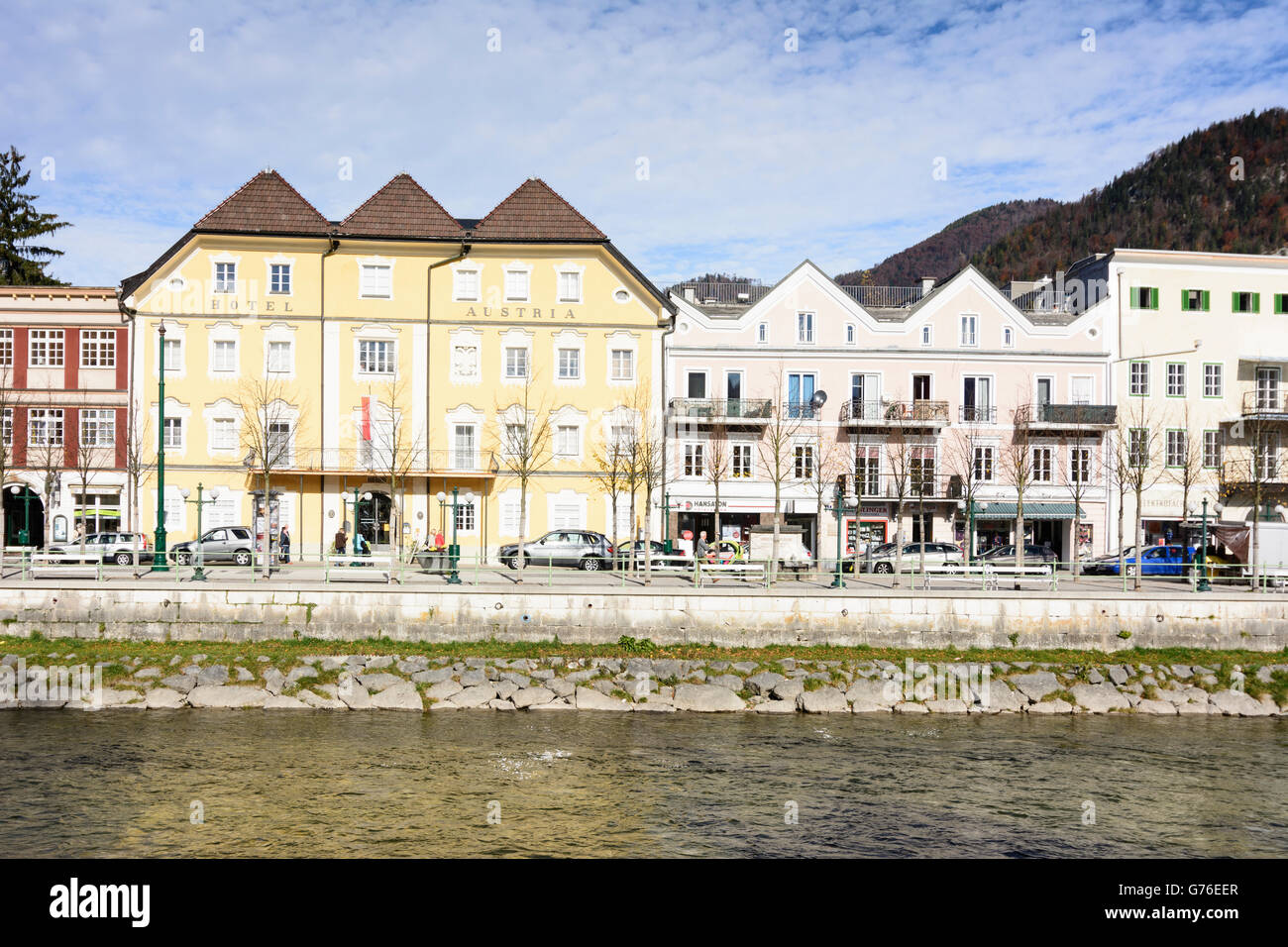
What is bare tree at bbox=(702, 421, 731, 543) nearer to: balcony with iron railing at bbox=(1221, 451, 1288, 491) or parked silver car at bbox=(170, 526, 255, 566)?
parked silver car at bbox=(170, 526, 255, 566)

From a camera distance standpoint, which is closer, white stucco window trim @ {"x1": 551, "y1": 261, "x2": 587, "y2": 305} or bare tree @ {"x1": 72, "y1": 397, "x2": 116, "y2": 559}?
bare tree @ {"x1": 72, "y1": 397, "x2": 116, "y2": 559}

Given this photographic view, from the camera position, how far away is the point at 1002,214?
191 m

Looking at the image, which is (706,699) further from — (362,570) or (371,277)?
(371,277)

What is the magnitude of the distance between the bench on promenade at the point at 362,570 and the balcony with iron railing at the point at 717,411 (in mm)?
19000

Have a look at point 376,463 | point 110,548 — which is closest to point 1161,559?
point 376,463

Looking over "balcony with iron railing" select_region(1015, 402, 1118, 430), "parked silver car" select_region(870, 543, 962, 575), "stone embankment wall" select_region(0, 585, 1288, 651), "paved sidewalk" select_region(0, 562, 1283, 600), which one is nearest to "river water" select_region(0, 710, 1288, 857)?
"stone embankment wall" select_region(0, 585, 1288, 651)

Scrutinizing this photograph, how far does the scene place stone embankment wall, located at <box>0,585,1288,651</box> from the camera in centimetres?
2647

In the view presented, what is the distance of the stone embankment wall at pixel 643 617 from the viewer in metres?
26.5

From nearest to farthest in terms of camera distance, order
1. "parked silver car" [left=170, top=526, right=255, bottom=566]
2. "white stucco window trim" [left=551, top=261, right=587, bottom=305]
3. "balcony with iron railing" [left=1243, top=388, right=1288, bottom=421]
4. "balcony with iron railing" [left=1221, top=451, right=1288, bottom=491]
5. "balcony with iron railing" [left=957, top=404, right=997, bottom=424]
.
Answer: "parked silver car" [left=170, top=526, right=255, bottom=566] < "white stucco window trim" [left=551, top=261, right=587, bottom=305] < "balcony with iron railing" [left=957, top=404, right=997, bottom=424] < "balcony with iron railing" [left=1221, top=451, right=1288, bottom=491] < "balcony with iron railing" [left=1243, top=388, right=1288, bottom=421]

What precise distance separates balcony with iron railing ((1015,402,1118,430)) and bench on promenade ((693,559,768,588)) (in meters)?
22.5
